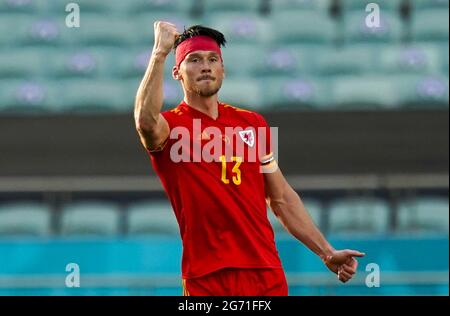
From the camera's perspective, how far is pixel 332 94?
31.5ft

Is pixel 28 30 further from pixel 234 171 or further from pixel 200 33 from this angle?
pixel 234 171

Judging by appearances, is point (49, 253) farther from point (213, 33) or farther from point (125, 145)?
point (213, 33)

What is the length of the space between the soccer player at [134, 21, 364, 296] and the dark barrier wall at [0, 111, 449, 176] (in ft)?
13.7

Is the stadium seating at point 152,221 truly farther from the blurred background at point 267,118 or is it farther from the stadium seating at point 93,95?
the stadium seating at point 93,95

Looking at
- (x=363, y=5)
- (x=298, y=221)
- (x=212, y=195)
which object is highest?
(x=363, y=5)

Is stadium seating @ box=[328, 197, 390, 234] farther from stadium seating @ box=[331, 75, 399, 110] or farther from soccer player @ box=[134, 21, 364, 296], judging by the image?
soccer player @ box=[134, 21, 364, 296]

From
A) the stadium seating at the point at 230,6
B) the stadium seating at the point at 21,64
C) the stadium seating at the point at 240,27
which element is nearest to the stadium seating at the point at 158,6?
the stadium seating at the point at 230,6

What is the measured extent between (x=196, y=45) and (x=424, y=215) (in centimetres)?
431

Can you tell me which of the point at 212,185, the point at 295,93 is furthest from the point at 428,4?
the point at 212,185

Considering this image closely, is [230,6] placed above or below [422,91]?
above

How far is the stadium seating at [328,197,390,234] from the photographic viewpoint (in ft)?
27.4

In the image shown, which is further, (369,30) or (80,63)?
(369,30)

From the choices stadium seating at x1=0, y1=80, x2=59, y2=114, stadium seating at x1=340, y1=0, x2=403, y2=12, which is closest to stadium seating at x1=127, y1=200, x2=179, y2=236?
stadium seating at x1=0, y1=80, x2=59, y2=114

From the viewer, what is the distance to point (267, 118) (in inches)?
357
